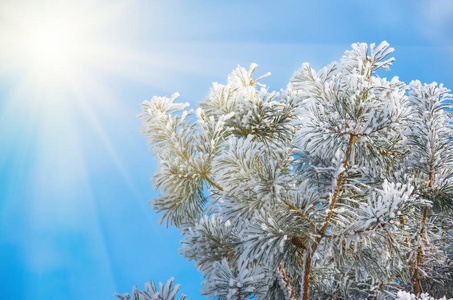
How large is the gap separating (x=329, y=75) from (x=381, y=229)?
195cm

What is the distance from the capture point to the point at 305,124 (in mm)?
2676

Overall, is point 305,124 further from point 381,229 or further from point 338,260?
point 338,260

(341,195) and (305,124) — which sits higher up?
(305,124)

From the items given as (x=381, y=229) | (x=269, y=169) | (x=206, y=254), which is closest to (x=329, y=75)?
(x=269, y=169)

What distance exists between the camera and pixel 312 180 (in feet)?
11.3

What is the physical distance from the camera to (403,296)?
173 centimetres

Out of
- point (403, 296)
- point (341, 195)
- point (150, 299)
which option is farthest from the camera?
point (341, 195)

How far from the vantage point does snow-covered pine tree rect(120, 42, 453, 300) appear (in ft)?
8.27

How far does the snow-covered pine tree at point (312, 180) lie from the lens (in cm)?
252

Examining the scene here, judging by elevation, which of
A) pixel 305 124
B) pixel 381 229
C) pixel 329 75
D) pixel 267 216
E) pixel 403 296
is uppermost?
pixel 329 75

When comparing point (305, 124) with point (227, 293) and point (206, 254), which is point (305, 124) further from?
point (206, 254)

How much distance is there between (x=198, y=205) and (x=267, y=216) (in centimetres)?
128

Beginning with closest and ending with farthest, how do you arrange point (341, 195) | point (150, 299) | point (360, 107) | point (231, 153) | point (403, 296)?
point (403, 296) → point (150, 299) → point (360, 107) → point (231, 153) → point (341, 195)

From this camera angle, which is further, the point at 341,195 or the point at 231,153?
the point at 341,195
